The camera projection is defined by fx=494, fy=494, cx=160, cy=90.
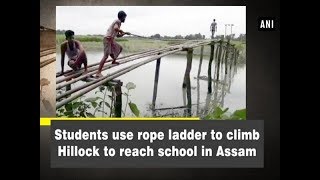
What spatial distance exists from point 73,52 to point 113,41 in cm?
33

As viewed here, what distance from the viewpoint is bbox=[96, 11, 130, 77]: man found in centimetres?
389

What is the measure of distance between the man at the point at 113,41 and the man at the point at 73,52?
0.16m

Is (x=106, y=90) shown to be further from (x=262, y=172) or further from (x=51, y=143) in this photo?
(x=262, y=172)

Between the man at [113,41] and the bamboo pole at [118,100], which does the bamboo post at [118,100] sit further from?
the man at [113,41]

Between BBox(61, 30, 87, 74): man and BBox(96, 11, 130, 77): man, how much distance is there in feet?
0.52

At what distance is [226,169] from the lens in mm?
3846

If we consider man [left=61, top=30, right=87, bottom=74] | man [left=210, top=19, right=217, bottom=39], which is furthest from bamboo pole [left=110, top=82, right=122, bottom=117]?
man [left=210, top=19, right=217, bottom=39]

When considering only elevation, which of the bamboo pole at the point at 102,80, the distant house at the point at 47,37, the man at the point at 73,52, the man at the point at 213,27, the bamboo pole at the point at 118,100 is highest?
the man at the point at 213,27

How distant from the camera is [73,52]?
3951 millimetres

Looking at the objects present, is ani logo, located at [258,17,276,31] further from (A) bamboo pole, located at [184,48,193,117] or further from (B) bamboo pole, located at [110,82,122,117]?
(B) bamboo pole, located at [110,82,122,117]

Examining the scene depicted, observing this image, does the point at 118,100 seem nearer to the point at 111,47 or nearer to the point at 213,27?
the point at 111,47

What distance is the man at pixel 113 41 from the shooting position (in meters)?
3.89

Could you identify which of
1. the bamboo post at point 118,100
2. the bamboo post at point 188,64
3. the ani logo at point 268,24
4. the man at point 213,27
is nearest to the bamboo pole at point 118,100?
the bamboo post at point 118,100

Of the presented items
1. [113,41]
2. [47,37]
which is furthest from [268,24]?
[47,37]
